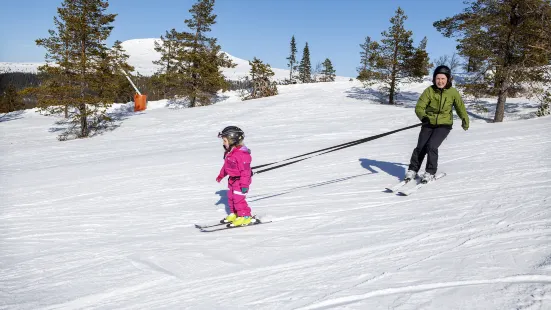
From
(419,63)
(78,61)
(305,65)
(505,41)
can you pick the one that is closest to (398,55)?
(419,63)

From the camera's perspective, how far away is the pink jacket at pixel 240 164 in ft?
15.7

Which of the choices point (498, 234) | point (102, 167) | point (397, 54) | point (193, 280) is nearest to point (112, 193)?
point (102, 167)

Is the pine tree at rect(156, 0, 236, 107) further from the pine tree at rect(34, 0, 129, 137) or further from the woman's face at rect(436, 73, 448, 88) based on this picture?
the woman's face at rect(436, 73, 448, 88)

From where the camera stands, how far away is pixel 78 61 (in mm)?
22938

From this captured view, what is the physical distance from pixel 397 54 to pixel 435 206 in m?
29.4

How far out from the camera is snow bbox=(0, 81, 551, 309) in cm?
282

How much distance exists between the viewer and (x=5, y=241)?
511cm

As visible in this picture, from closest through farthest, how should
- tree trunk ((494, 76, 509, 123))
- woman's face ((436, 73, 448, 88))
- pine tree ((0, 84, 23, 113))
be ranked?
woman's face ((436, 73, 448, 88)), tree trunk ((494, 76, 509, 123)), pine tree ((0, 84, 23, 113))

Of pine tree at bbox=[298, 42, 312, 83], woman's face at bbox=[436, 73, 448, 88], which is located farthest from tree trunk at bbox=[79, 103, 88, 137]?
pine tree at bbox=[298, 42, 312, 83]

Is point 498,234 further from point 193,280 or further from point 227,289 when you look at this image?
point 193,280

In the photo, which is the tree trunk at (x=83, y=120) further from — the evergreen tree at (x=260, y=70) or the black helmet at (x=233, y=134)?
the black helmet at (x=233, y=134)

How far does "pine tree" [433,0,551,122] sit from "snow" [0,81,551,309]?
8.02 metres

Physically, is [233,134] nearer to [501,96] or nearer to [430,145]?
[430,145]

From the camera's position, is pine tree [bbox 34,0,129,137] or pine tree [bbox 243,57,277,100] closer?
pine tree [bbox 34,0,129,137]
